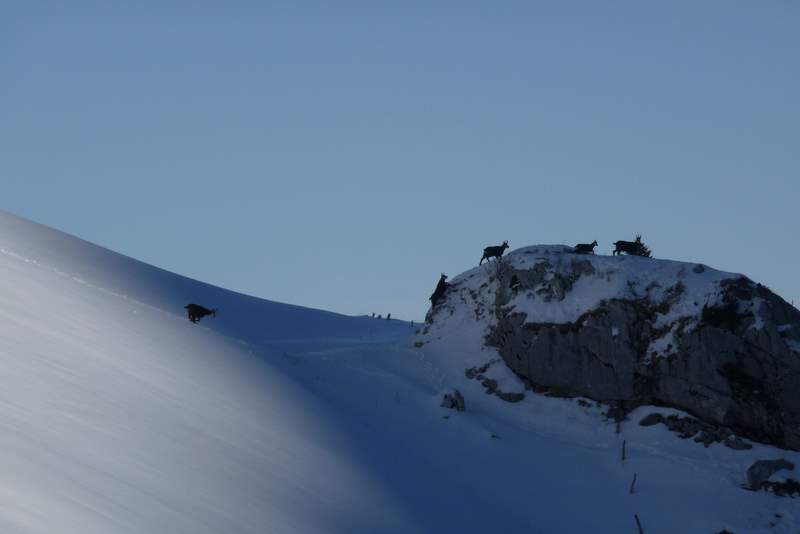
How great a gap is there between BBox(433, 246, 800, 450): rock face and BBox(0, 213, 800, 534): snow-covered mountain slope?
0.92 meters

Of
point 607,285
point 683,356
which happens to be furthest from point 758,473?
point 607,285

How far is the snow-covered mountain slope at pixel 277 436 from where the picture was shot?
10.7 metres

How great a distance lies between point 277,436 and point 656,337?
45.1ft

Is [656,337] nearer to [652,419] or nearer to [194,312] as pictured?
[652,419]

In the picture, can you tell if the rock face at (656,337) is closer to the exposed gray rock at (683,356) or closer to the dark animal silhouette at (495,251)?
the exposed gray rock at (683,356)

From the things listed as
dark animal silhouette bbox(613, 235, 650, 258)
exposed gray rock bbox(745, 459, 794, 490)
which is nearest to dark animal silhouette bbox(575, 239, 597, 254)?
dark animal silhouette bbox(613, 235, 650, 258)

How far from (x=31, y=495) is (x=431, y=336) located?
25.8 meters

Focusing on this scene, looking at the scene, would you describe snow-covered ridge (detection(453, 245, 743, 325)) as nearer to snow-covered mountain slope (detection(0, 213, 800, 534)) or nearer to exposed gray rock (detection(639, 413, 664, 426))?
snow-covered mountain slope (detection(0, 213, 800, 534))

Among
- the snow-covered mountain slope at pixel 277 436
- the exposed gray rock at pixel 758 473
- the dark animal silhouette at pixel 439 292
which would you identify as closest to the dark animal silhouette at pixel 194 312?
the snow-covered mountain slope at pixel 277 436

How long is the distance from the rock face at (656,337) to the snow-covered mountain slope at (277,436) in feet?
3.03

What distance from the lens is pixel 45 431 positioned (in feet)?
34.5

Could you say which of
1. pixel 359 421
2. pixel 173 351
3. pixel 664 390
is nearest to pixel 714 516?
pixel 664 390

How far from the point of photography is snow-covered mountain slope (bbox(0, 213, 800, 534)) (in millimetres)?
10656

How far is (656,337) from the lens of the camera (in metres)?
28.0
